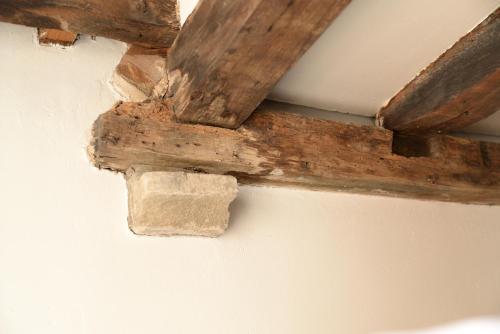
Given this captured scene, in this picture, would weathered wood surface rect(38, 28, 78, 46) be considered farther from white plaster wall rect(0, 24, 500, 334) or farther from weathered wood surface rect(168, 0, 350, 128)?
weathered wood surface rect(168, 0, 350, 128)

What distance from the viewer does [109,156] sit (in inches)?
51.1

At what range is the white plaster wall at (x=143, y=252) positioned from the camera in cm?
126

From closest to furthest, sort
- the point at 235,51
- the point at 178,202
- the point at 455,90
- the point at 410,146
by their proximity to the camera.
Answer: the point at 235,51 < the point at 178,202 < the point at 455,90 < the point at 410,146

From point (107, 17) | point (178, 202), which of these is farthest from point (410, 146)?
point (107, 17)

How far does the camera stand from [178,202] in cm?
136

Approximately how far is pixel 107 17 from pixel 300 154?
23.6 inches

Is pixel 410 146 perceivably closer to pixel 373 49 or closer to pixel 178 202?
pixel 373 49

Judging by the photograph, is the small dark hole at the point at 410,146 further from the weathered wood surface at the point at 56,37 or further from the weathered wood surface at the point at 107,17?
the weathered wood surface at the point at 56,37

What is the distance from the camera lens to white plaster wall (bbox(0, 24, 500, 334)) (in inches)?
49.6

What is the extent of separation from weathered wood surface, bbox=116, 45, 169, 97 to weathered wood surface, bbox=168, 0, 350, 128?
2.1 inches

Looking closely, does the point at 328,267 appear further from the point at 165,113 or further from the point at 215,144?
the point at 165,113

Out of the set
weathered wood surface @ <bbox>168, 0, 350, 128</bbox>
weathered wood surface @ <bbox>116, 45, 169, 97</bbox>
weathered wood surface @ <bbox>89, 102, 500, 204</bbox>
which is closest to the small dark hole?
weathered wood surface @ <bbox>89, 102, 500, 204</bbox>

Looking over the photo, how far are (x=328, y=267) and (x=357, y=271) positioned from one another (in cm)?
10

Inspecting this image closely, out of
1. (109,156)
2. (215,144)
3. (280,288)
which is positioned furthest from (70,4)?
(280,288)
